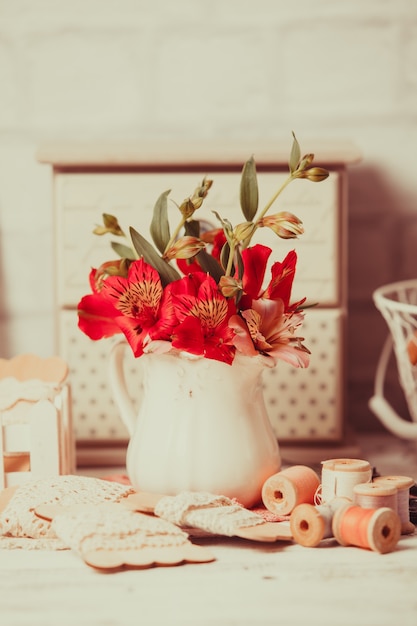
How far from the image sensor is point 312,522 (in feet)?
2.32

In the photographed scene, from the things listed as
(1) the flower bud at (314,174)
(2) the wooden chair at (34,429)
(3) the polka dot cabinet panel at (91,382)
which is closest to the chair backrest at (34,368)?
(2) the wooden chair at (34,429)

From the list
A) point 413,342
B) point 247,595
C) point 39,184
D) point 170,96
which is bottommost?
point 247,595

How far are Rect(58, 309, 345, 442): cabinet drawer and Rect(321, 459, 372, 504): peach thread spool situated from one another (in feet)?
0.96

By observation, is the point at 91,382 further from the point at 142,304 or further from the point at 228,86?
the point at 228,86

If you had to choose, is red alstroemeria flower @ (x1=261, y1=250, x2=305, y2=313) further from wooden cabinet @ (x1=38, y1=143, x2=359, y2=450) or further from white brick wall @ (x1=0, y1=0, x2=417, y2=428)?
white brick wall @ (x1=0, y1=0, x2=417, y2=428)

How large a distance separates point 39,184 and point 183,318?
1.97 feet

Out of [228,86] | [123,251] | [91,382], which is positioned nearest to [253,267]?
[123,251]

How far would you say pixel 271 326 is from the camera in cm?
77

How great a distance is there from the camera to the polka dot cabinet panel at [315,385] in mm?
1056

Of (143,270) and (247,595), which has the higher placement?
(143,270)

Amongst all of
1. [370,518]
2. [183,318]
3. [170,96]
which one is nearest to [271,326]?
[183,318]

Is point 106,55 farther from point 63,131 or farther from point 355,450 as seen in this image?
point 355,450

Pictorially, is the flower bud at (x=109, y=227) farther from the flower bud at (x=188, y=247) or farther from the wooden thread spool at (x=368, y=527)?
the wooden thread spool at (x=368, y=527)

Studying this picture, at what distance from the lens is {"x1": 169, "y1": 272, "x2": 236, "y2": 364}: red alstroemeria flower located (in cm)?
74
